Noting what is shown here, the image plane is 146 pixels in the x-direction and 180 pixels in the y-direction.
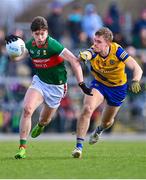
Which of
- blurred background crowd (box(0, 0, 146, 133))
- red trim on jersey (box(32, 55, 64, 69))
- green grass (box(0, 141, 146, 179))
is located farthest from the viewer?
blurred background crowd (box(0, 0, 146, 133))

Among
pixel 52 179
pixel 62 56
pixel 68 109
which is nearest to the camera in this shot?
pixel 52 179

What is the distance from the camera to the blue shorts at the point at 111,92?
48.4ft

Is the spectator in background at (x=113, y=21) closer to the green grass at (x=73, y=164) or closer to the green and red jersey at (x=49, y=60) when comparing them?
the green grass at (x=73, y=164)

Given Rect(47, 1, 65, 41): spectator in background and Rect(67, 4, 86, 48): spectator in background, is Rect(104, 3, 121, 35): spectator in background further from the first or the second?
Rect(47, 1, 65, 41): spectator in background

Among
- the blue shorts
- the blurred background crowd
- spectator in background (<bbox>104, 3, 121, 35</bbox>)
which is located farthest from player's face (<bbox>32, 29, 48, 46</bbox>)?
spectator in background (<bbox>104, 3, 121, 35</bbox>)

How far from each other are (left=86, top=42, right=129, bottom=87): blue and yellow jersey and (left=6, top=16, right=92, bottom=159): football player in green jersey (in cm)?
71

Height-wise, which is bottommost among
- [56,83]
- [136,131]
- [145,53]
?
[136,131]

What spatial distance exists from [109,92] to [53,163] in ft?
8.80

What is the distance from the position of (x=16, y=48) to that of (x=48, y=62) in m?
0.62

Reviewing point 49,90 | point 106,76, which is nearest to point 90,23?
point 106,76

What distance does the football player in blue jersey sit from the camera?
44.9ft

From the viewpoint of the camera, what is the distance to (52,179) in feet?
34.8

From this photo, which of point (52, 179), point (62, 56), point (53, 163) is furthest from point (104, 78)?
point (52, 179)

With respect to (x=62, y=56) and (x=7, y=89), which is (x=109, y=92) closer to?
(x=62, y=56)
